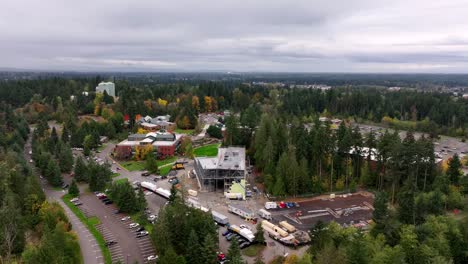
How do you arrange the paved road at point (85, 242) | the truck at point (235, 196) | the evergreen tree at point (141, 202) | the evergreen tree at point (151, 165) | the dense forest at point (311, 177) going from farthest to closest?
the evergreen tree at point (151, 165)
the truck at point (235, 196)
the evergreen tree at point (141, 202)
the paved road at point (85, 242)
the dense forest at point (311, 177)

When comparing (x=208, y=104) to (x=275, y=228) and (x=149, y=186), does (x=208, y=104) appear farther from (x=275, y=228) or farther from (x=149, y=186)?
(x=275, y=228)

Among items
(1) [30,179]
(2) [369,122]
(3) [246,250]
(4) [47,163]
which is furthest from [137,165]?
(2) [369,122]

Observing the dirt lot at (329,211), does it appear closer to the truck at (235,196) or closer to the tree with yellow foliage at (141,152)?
the truck at (235,196)

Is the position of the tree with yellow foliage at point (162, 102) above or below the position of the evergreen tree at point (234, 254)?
above

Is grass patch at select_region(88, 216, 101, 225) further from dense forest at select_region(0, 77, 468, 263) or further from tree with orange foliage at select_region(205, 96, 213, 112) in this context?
tree with orange foliage at select_region(205, 96, 213, 112)

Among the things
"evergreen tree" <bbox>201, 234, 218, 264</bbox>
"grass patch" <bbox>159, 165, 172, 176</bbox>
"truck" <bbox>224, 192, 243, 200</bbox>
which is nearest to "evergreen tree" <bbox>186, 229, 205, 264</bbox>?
"evergreen tree" <bbox>201, 234, 218, 264</bbox>

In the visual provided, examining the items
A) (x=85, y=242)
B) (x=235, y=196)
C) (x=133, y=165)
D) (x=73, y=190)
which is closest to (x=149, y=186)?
(x=73, y=190)

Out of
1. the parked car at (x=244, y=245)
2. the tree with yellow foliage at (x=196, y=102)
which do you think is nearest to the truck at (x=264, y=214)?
the parked car at (x=244, y=245)
